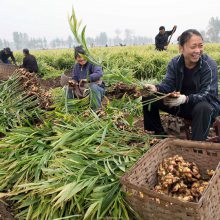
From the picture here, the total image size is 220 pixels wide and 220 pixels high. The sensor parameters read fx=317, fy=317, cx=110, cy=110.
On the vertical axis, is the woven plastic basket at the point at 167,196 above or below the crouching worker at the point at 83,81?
below

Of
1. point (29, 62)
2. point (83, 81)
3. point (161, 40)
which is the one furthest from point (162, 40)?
point (83, 81)

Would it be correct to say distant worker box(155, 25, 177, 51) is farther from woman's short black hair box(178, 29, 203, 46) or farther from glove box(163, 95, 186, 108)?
glove box(163, 95, 186, 108)

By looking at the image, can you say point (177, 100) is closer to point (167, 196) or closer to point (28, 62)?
point (167, 196)

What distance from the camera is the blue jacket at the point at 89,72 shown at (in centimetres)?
376

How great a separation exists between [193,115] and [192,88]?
1.21 ft

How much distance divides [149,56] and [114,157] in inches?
200

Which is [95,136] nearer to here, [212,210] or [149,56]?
[212,210]

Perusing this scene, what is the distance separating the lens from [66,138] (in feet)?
8.04

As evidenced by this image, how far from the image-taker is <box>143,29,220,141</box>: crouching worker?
7.74 ft

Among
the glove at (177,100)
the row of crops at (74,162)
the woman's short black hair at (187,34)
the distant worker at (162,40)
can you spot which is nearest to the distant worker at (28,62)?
the distant worker at (162,40)

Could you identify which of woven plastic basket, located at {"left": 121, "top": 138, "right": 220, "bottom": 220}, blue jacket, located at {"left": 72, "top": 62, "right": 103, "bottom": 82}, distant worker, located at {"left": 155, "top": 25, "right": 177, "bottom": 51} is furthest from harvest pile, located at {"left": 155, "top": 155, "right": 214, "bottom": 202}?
distant worker, located at {"left": 155, "top": 25, "right": 177, "bottom": 51}

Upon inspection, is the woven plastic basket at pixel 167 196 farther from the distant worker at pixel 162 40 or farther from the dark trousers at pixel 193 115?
the distant worker at pixel 162 40

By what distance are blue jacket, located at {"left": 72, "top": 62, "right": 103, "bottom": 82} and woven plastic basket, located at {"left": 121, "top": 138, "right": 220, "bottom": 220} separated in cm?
185

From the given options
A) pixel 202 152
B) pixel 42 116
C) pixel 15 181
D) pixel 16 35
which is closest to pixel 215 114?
pixel 202 152
